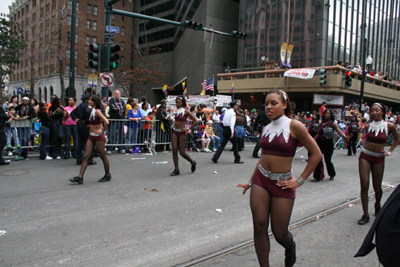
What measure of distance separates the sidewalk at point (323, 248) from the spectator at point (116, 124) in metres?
8.17

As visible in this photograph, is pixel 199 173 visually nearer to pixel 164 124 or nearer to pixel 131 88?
pixel 164 124

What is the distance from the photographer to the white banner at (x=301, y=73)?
27.3 m

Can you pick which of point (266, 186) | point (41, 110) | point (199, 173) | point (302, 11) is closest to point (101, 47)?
point (41, 110)

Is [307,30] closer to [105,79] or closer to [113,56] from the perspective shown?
[113,56]

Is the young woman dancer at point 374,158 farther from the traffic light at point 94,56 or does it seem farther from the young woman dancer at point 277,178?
the traffic light at point 94,56

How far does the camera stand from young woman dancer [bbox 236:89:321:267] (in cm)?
290

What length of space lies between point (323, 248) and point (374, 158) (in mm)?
1947

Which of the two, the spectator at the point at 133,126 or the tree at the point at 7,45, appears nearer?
the spectator at the point at 133,126

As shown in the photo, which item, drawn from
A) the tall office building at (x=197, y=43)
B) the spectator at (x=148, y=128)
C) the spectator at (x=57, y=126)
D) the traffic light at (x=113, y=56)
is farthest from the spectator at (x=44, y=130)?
the tall office building at (x=197, y=43)

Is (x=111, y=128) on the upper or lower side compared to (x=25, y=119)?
lower

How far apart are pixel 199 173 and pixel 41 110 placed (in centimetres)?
538

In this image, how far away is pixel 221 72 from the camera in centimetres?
3759

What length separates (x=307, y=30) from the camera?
1247 inches

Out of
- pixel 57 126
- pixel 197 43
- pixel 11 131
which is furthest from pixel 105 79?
pixel 197 43
